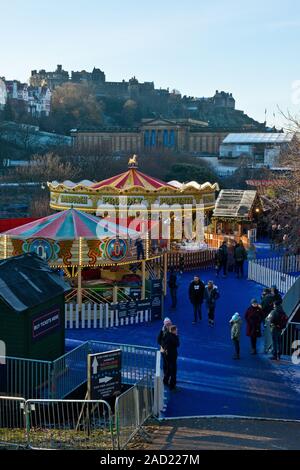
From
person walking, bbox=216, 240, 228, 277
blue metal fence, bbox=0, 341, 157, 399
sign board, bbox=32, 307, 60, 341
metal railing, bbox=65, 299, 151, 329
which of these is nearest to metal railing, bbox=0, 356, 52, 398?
blue metal fence, bbox=0, 341, 157, 399

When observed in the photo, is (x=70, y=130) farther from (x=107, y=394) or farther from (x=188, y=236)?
(x=107, y=394)

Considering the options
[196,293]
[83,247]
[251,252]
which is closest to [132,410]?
[196,293]

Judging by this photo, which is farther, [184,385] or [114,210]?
[114,210]

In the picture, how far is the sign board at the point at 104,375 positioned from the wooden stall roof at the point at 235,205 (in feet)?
61.9

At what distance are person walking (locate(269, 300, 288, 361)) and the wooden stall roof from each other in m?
15.5

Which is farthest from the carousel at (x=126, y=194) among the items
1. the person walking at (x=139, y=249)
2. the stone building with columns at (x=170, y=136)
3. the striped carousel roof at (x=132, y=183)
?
the stone building with columns at (x=170, y=136)

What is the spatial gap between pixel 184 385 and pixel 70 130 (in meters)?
91.2

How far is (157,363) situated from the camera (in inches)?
443

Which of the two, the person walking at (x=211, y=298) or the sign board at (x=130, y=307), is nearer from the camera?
the person walking at (x=211, y=298)

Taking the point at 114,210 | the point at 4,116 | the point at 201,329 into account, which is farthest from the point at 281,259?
the point at 4,116

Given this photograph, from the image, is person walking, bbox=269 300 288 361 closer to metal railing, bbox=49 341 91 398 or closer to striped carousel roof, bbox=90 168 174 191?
metal railing, bbox=49 341 91 398

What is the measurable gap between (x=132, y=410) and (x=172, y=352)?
6.58ft

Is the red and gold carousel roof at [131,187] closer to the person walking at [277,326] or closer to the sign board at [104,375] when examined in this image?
the person walking at [277,326]

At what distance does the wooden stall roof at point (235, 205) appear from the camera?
28656mm
